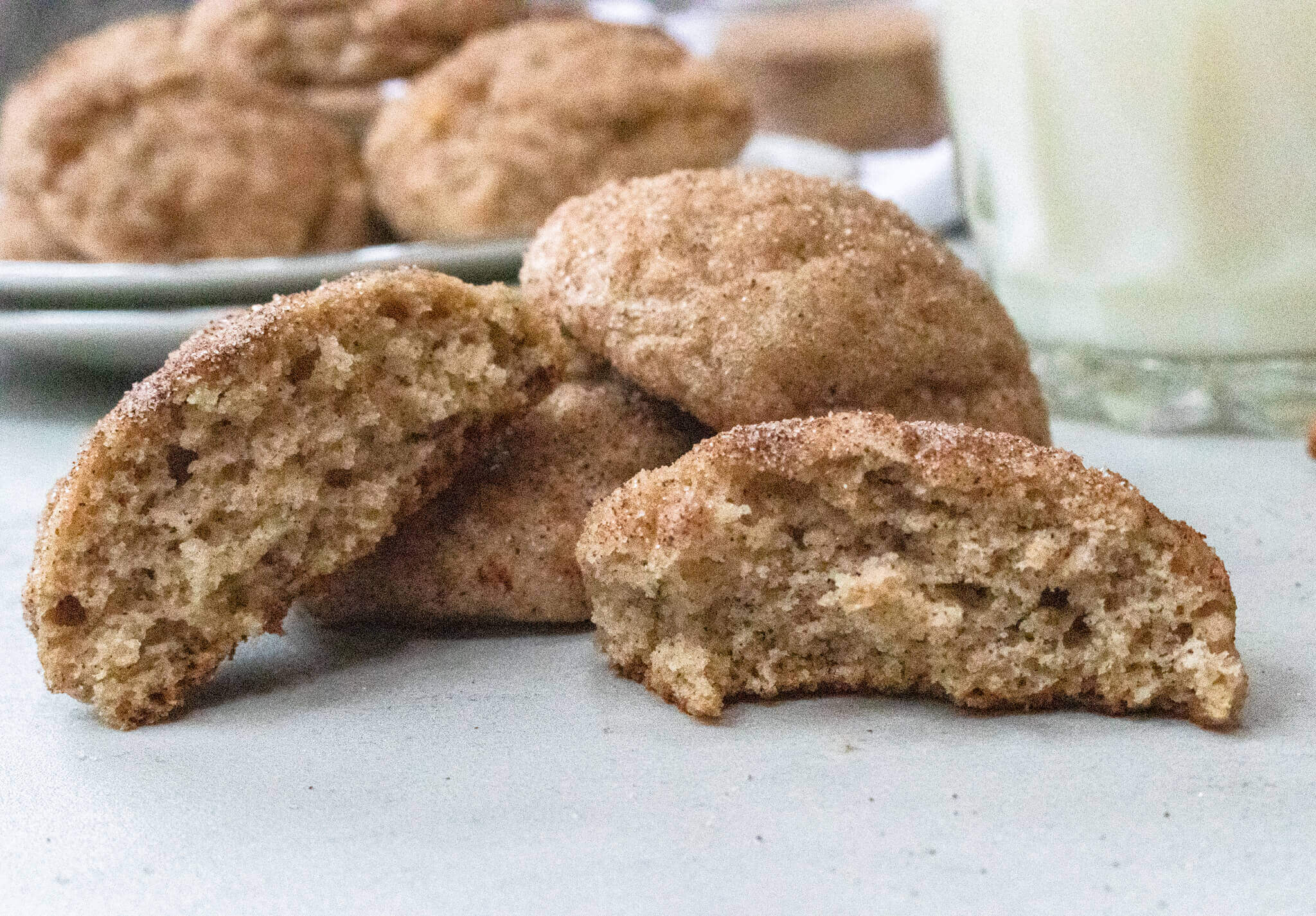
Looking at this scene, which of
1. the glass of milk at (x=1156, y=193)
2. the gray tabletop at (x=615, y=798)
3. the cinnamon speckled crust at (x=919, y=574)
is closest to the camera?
the gray tabletop at (x=615, y=798)

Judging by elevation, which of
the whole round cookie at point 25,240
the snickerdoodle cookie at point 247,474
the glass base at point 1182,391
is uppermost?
the snickerdoodle cookie at point 247,474

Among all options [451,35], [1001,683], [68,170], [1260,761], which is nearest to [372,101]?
[451,35]

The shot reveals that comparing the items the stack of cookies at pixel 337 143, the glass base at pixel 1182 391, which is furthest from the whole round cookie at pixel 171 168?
the glass base at pixel 1182 391

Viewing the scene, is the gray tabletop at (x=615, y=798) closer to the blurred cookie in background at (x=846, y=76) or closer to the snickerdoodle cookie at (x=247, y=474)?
the snickerdoodle cookie at (x=247, y=474)

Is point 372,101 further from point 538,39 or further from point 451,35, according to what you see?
point 538,39

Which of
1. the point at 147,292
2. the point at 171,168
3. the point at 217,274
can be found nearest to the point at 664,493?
the point at 217,274

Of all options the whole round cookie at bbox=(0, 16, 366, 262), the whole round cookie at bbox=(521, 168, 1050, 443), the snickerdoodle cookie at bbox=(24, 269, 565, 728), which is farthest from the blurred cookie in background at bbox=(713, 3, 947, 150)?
the snickerdoodle cookie at bbox=(24, 269, 565, 728)

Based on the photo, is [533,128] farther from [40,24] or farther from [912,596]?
[40,24]
